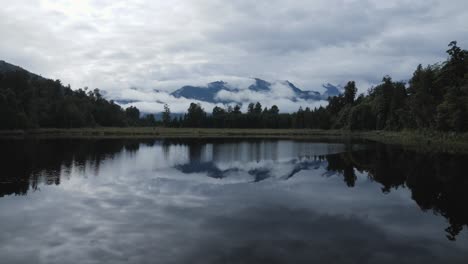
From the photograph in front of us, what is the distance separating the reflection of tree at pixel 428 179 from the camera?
21670 mm

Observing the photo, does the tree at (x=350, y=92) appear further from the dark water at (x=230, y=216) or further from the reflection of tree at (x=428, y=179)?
the dark water at (x=230, y=216)

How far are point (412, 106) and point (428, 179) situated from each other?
71.0 metres

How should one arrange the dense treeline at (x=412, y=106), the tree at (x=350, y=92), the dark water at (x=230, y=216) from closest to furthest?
the dark water at (x=230, y=216) → the dense treeline at (x=412, y=106) → the tree at (x=350, y=92)

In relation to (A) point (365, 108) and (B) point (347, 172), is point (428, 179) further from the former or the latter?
(A) point (365, 108)

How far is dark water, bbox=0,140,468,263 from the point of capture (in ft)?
47.1

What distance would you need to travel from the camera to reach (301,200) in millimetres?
24375

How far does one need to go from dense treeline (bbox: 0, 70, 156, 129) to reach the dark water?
87.9 m

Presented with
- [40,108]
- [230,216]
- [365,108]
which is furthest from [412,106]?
[40,108]

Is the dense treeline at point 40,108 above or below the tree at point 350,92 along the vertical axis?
below

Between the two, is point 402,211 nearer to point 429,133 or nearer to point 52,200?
point 52,200

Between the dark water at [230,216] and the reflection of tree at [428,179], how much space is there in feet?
0.33

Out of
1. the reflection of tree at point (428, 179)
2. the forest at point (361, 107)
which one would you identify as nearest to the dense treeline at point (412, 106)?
the forest at point (361, 107)

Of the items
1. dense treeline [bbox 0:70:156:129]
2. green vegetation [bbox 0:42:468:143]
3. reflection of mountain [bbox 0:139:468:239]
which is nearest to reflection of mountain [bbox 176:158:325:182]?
reflection of mountain [bbox 0:139:468:239]

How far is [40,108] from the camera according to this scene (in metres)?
146
